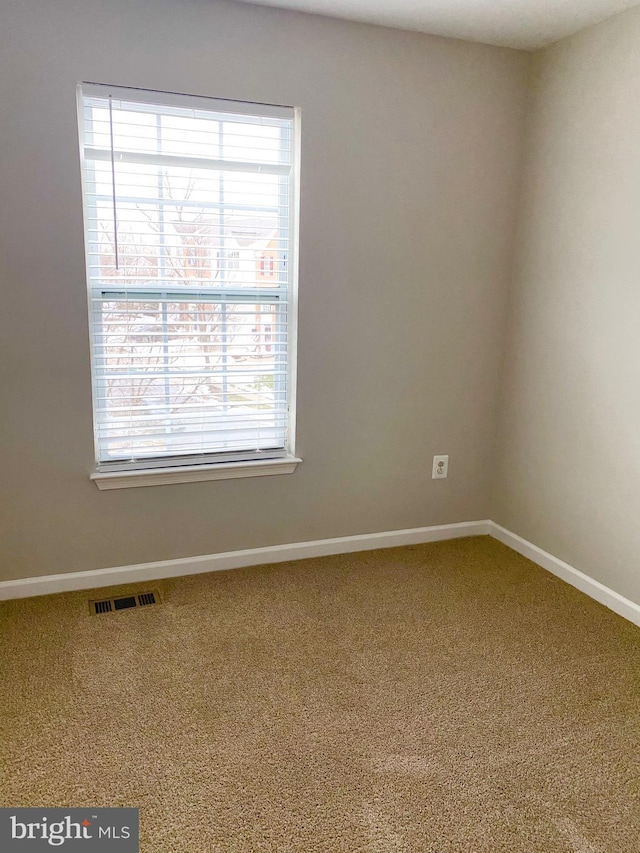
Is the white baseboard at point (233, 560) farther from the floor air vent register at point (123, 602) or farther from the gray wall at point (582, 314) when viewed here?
the gray wall at point (582, 314)

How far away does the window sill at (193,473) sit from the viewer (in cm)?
266

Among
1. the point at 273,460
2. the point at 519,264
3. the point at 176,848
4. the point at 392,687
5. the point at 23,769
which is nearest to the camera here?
the point at 176,848

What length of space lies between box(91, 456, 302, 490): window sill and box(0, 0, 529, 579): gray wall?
4 cm

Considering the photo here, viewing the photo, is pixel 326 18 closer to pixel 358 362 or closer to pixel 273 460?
pixel 358 362

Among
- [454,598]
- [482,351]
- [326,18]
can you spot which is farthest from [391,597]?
[326,18]

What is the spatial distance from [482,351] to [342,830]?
2288 mm

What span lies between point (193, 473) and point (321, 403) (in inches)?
26.5

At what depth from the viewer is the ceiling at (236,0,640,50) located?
2.41 metres

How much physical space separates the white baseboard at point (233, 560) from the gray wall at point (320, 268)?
4 cm

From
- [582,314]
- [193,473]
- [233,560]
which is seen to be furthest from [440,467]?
[193,473]

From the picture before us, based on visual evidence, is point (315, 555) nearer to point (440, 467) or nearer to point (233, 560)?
point (233, 560)

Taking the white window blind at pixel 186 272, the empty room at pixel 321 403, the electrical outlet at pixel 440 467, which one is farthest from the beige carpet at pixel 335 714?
the white window blind at pixel 186 272

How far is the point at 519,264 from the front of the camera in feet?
10.2

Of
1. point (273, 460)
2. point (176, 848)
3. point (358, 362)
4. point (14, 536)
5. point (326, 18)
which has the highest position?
point (326, 18)
